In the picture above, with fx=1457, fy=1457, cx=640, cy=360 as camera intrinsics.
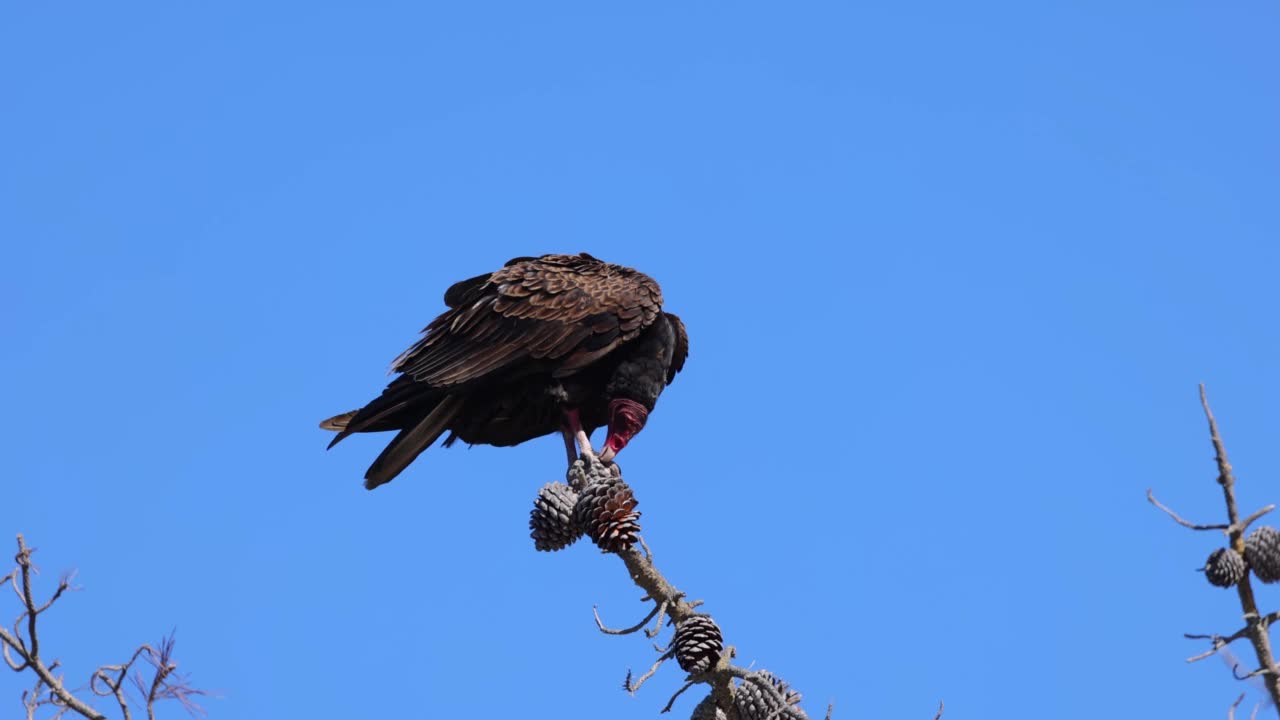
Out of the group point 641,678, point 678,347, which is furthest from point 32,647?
point 678,347

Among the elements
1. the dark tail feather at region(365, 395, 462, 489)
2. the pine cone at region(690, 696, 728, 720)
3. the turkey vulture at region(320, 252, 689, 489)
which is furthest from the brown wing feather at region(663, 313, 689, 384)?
the pine cone at region(690, 696, 728, 720)

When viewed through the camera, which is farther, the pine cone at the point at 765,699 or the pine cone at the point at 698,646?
the pine cone at the point at 698,646

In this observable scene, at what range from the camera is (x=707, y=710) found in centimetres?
388

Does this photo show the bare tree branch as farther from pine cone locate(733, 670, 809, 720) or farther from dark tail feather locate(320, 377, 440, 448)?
dark tail feather locate(320, 377, 440, 448)

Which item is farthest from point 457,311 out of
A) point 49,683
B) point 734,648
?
point 49,683

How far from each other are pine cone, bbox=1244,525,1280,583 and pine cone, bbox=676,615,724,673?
1323 mm

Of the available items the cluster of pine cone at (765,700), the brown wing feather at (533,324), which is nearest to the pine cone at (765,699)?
the cluster of pine cone at (765,700)

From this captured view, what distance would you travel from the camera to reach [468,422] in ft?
18.5

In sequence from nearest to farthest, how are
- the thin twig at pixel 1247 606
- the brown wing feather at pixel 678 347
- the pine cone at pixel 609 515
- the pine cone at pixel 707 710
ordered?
the thin twig at pixel 1247 606, the pine cone at pixel 707 710, the pine cone at pixel 609 515, the brown wing feather at pixel 678 347

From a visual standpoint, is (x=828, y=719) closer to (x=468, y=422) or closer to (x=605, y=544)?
(x=605, y=544)

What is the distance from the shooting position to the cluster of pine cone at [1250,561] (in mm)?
2891

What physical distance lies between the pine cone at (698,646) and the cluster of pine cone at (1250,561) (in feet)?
4.17

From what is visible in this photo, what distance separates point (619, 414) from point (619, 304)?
43 cm

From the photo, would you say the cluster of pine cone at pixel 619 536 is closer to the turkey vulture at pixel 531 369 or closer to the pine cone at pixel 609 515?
the pine cone at pixel 609 515
